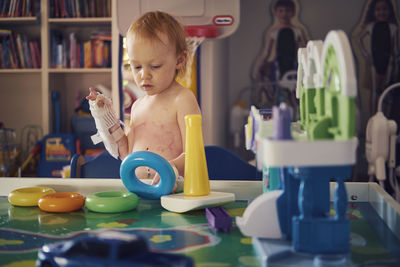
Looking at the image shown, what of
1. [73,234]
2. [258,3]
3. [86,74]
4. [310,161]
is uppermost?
[258,3]

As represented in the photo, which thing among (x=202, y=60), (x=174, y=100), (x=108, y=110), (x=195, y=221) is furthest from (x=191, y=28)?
(x=195, y=221)

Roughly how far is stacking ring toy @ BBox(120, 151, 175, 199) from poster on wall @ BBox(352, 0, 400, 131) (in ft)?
9.24

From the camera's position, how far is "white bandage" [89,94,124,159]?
1155 millimetres

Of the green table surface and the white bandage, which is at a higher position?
the white bandage

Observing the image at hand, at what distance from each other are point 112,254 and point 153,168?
0.46 metres

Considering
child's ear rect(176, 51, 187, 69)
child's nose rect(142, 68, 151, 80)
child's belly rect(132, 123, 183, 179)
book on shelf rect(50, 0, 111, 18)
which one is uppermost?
book on shelf rect(50, 0, 111, 18)

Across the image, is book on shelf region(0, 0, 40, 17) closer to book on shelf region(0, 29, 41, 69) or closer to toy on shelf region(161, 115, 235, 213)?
book on shelf region(0, 29, 41, 69)

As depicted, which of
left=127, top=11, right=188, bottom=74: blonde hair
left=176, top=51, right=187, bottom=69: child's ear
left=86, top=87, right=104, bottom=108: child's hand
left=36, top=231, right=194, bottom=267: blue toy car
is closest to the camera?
left=36, top=231, right=194, bottom=267: blue toy car

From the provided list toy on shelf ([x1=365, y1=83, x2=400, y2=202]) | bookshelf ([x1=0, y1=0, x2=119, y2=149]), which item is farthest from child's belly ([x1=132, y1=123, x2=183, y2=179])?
bookshelf ([x1=0, y1=0, x2=119, y2=149])

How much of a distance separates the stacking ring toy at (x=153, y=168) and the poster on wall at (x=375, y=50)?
2816mm

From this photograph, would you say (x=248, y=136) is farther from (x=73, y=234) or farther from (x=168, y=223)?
(x=73, y=234)

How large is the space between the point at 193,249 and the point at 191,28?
1.89 metres

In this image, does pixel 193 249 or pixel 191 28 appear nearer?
pixel 193 249

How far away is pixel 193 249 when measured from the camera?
679mm
